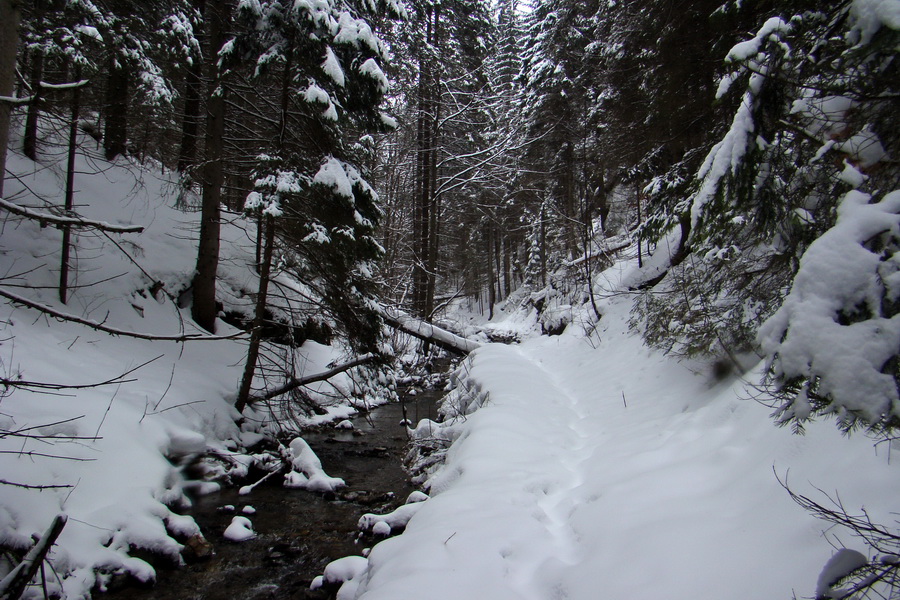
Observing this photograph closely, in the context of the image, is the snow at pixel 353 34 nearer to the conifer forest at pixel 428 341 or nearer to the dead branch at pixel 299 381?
the conifer forest at pixel 428 341

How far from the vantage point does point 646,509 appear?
3152mm

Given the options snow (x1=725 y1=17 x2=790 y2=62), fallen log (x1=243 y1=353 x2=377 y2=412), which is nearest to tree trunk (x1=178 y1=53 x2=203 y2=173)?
fallen log (x1=243 y1=353 x2=377 y2=412)

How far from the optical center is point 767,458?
3021mm

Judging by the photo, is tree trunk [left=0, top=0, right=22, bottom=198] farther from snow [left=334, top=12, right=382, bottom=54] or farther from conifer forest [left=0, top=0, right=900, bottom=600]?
snow [left=334, top=12, right=382, bottom=54]

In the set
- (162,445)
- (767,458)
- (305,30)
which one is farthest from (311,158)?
(767,458)

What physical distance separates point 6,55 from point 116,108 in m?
6.45

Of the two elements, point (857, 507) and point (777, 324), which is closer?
point (777, 324)

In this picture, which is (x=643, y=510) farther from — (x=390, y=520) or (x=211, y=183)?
(x=211, y=183)

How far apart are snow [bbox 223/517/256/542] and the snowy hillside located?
1.35 ft

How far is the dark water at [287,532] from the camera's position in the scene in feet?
13.1

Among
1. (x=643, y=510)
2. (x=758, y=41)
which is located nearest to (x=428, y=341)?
(x=643, y=510)

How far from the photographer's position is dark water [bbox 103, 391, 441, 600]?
13.1 ft

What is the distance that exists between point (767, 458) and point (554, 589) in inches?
69.0

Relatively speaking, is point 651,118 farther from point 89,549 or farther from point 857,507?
point 89,549
